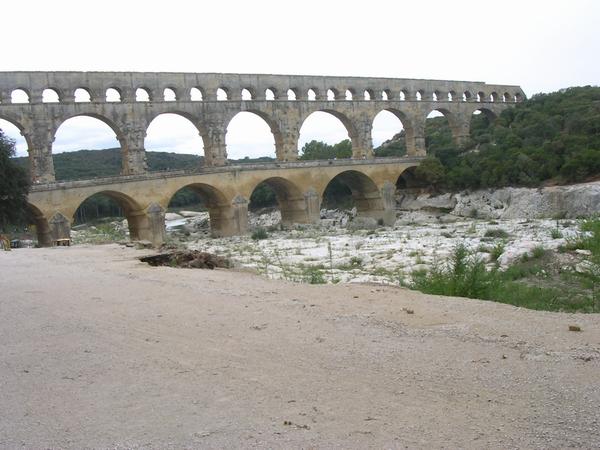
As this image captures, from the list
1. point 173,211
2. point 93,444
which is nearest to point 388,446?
point 93,444

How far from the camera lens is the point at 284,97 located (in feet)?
116

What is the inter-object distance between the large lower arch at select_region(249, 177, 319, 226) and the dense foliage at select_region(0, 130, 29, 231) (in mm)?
12815

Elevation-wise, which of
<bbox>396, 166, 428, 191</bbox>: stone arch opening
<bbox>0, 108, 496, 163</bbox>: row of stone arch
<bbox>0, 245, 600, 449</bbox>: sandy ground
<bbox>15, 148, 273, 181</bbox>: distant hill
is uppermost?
<bbox>15, 148, 273, 181</bbox>: distant hill

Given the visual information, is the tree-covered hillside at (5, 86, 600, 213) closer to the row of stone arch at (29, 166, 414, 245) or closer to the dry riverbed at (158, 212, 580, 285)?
the row of stone arch at (29, 166, 414, 245)

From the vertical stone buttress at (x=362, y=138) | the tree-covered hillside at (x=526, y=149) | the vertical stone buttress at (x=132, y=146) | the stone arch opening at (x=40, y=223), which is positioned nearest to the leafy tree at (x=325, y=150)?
the tree-covered hillside at (x=526, y=149)

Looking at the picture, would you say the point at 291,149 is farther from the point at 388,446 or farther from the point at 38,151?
the point at 388,446

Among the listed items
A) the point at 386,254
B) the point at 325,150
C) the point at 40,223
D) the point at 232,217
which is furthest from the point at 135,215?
the point at 325,150

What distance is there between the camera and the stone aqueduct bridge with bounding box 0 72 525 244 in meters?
27.7

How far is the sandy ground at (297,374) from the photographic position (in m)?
3.19

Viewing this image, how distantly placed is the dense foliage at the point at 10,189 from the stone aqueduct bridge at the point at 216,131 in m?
2.37

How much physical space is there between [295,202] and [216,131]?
5.67 meters

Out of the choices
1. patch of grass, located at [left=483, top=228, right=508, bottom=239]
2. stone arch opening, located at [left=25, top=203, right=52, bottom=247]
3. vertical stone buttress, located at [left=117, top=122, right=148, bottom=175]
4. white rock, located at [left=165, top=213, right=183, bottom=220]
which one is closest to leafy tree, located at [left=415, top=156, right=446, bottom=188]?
vertical stone buttress, located at [left=117, top=122, right=148, bottom=175]

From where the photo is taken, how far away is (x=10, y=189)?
72.5ft

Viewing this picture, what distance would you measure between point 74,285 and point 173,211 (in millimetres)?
57474
